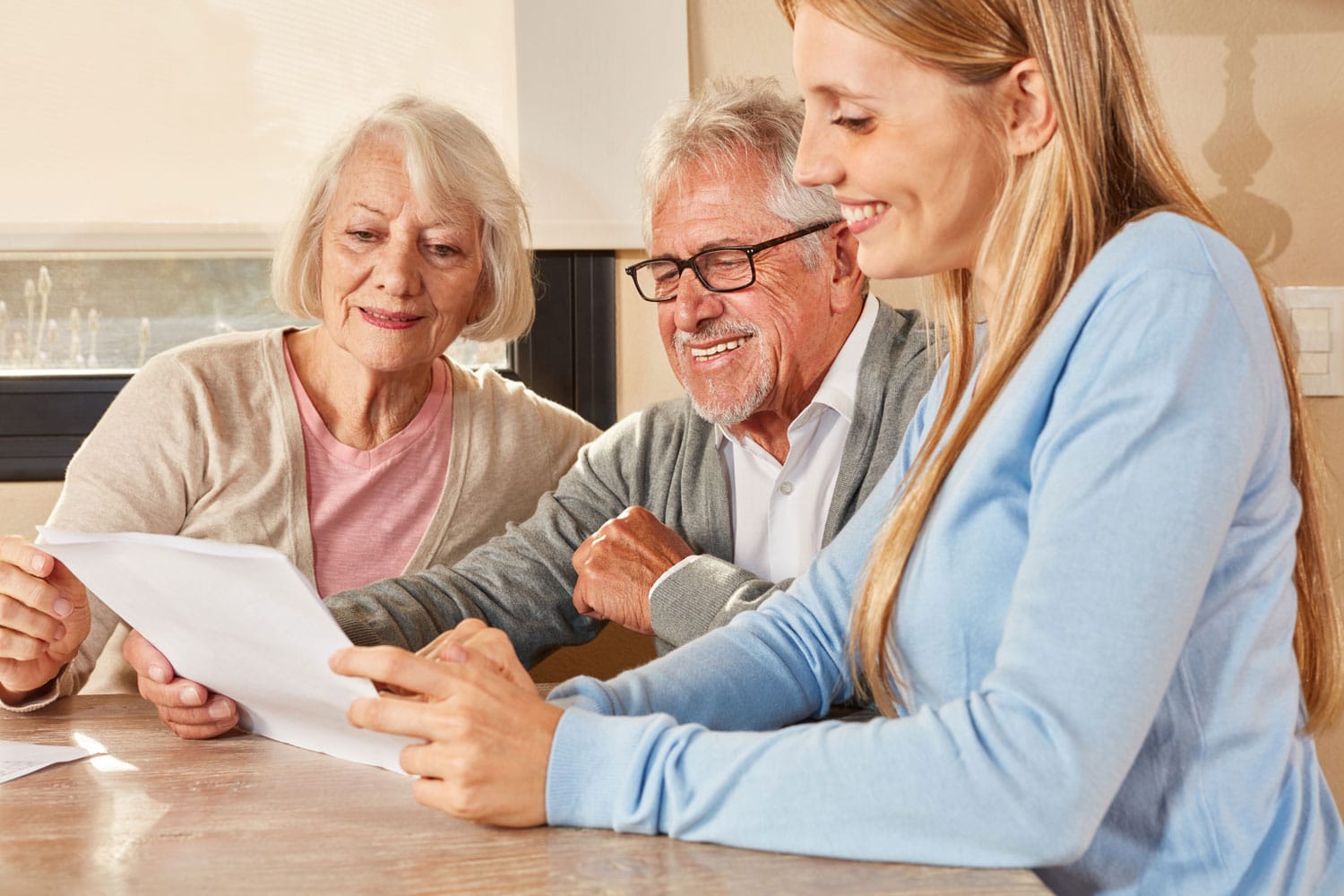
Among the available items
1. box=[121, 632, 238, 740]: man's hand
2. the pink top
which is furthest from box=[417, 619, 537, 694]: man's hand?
the pink top

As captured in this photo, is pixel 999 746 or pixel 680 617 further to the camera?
pixel 680 617

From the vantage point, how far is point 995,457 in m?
0.79

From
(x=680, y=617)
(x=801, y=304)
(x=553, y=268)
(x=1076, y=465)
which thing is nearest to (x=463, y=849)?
(x=1076, y=465)

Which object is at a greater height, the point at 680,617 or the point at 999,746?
the point at 999,746

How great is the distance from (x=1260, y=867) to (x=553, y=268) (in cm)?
142

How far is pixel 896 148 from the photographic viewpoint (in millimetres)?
900

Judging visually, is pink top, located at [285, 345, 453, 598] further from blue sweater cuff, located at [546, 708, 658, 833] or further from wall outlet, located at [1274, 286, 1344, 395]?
wall outlet, located at [1274, 286, 1344, 395]

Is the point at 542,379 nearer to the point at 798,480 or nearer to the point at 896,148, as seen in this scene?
the point at 798,480

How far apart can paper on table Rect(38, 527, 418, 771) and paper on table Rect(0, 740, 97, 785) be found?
105 mm

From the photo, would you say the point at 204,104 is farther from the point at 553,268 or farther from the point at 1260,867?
the point at 1260,867

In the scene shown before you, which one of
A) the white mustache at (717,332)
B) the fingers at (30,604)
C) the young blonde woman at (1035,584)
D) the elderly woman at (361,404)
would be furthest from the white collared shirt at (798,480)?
the fingers at (30,604)

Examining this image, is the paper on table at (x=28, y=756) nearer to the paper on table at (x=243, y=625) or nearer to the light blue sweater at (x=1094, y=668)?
the paper on table at (x=243, y=625)

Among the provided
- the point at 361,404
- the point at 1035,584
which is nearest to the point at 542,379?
the point at 361,404

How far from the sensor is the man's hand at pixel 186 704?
3.42ft
